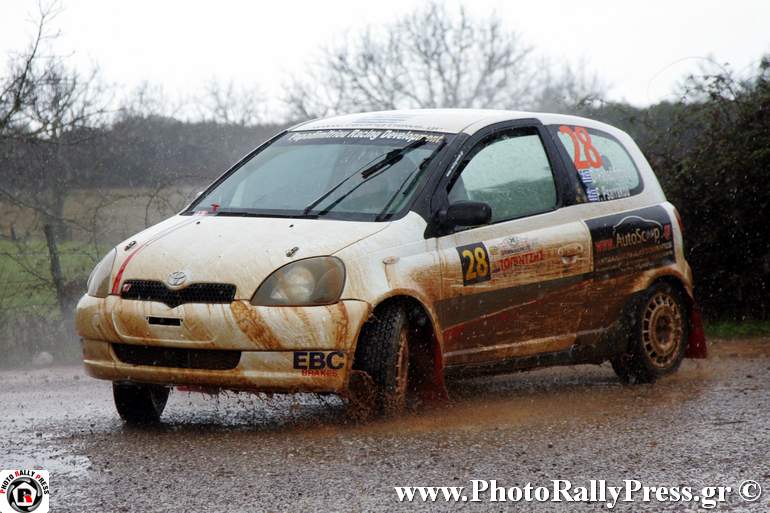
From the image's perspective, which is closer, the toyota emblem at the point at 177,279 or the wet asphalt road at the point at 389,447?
the wet asphalt road at the point at 389,447

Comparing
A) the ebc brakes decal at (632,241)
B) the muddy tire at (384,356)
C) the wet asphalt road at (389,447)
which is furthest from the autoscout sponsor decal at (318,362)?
the ebc brakes decal at (632,241)

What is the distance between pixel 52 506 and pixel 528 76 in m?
44.2

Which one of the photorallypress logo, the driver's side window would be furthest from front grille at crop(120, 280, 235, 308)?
the driver's side window

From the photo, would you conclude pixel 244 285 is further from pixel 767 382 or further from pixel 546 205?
pixel 767 382

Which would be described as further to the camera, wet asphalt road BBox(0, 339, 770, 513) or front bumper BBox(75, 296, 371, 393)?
front bumper BBox(75, 296, 371, 393)

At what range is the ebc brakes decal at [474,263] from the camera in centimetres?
702

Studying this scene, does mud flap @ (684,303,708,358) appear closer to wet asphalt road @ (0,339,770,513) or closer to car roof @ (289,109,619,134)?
wet asphalt road @ (0,339,770,513)

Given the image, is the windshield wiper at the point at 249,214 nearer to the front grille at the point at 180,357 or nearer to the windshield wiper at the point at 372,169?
the windshield wiper at the point at 372,169

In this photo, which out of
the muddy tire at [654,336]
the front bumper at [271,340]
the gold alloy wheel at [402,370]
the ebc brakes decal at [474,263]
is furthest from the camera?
the muddy tire at [654,336]

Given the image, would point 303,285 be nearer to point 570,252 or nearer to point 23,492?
point 23,492

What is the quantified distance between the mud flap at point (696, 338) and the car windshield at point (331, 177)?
246 centimetres

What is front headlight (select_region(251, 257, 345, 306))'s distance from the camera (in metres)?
6.29

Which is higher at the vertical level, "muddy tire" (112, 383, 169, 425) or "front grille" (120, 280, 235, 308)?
"front grille" (120, 280, 235, 308)

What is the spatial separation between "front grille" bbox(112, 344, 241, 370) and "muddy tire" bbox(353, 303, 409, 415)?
26.0 inches
